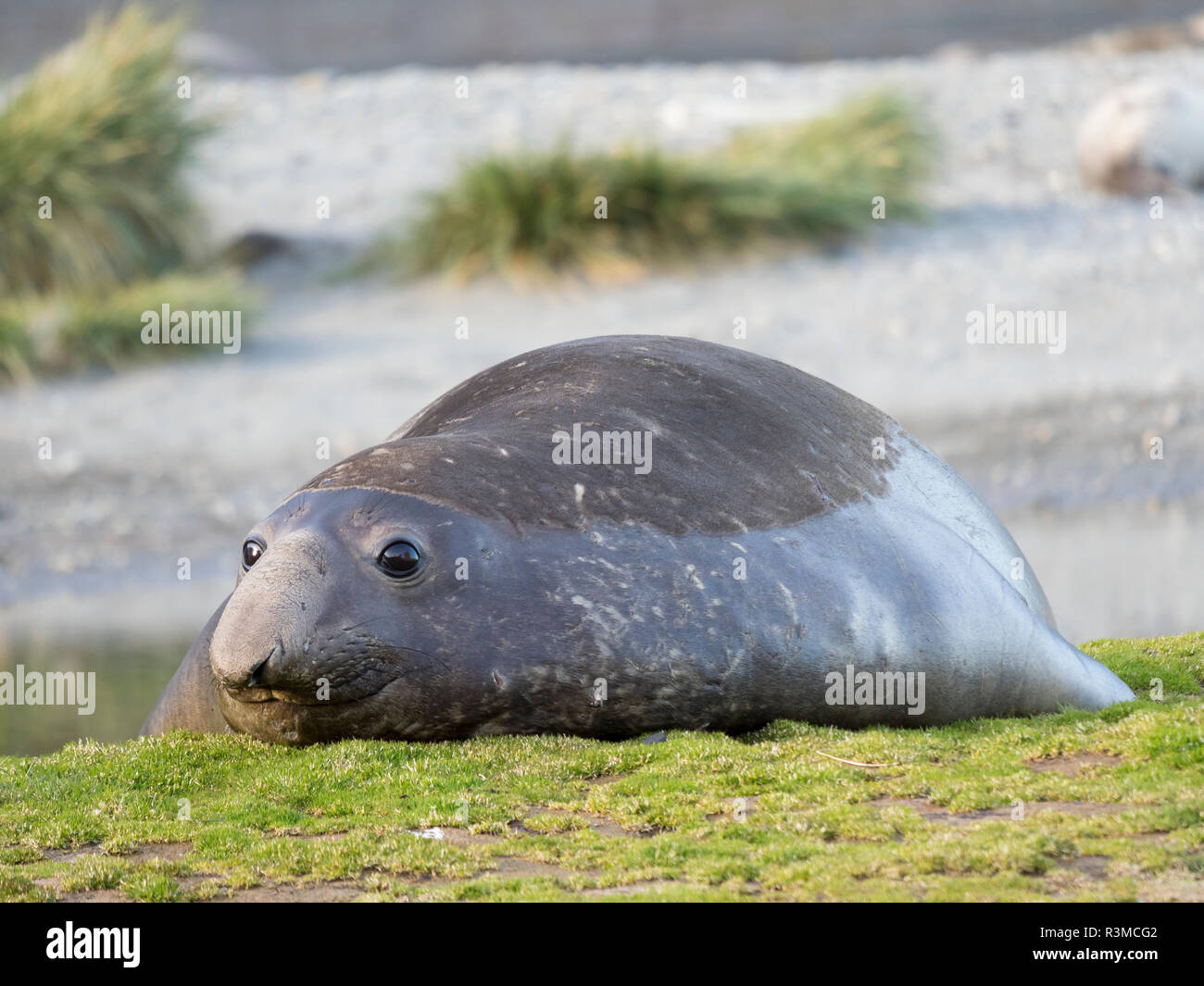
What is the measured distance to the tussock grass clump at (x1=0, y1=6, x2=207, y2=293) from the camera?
62.2ft

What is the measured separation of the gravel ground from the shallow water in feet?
1.86

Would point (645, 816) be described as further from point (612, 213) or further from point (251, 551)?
point (612, 213)

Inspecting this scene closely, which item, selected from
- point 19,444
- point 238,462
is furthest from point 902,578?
point 19,444

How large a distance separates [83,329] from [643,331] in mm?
5985

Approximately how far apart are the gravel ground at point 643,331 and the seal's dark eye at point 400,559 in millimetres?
6837

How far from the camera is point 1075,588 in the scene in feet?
42.9

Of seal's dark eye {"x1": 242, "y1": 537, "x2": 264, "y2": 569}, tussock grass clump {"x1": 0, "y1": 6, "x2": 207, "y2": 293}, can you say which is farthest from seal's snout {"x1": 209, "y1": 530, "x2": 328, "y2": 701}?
tussock grass clump {"x1": 0, "y1": 6, "x2": 207, "y2": 293}

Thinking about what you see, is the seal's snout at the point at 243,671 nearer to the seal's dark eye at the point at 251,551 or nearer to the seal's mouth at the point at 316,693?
the seal's mouth at the point at 316,693

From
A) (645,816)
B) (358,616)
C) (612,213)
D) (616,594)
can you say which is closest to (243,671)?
(358,616)

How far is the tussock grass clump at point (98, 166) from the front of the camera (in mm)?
18969

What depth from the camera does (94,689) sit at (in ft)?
37.4

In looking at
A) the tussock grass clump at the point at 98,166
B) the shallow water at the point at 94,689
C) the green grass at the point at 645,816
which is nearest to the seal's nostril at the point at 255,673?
the green grass at the point at 645,816

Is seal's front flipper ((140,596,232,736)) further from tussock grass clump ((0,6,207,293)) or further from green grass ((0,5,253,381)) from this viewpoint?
tussock grass clump ((0,6,207,293))
